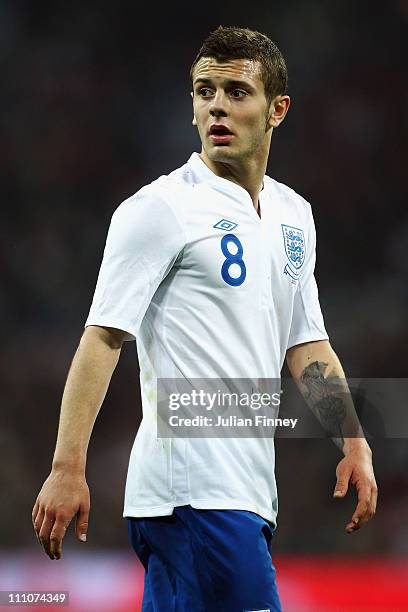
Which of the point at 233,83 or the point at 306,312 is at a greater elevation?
the point at 233,83

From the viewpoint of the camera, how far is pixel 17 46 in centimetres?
565

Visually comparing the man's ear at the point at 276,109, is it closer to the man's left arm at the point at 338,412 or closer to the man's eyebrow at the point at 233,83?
the man's eyebrow at the point at 233,83

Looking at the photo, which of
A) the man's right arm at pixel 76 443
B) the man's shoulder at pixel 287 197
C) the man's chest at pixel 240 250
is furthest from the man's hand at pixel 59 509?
the man's shoulder at pixel 287 197

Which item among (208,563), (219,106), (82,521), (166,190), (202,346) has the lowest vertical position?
(208,563)

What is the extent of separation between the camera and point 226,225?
217cm

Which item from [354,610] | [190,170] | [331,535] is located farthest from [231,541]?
[331,535]

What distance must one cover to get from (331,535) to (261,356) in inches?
130

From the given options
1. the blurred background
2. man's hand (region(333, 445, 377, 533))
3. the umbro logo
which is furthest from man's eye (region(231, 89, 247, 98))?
the blurred background

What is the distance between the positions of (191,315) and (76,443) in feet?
1.25

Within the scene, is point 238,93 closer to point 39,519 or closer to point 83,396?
point 83,396

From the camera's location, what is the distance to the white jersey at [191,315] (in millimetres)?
2010

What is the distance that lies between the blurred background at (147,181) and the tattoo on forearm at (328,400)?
9.19 ft

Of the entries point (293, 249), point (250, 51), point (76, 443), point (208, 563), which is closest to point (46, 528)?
point (76, 443)

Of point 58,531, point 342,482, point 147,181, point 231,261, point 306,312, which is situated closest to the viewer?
point 58,531
